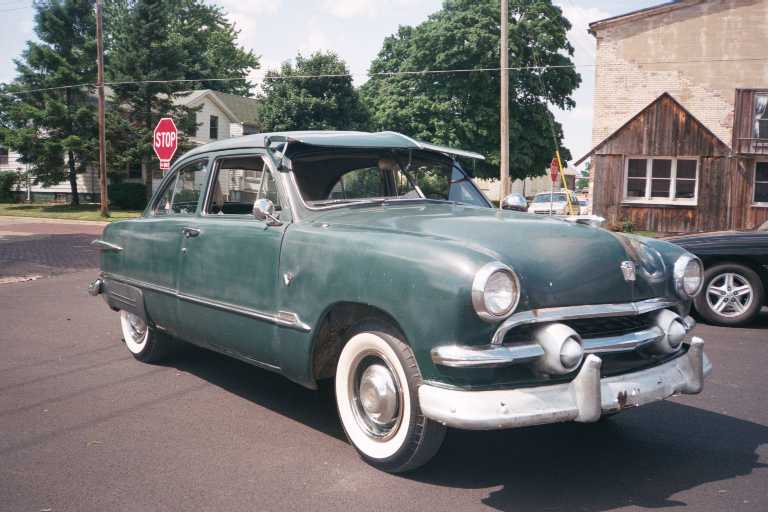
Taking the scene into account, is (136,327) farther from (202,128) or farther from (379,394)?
(202,128)

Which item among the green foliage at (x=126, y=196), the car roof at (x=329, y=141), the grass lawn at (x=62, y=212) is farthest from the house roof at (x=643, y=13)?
the car roof at (x=329, y=141)

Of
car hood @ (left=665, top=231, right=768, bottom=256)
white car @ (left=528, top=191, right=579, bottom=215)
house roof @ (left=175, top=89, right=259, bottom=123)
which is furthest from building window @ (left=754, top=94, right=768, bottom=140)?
house roof @ (left=175, top=89, right=259, bottom=123)

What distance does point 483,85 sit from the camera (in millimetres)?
37594

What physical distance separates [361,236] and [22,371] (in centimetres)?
356

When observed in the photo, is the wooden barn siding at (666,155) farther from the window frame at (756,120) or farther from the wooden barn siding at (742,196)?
the window frame at (756,120)

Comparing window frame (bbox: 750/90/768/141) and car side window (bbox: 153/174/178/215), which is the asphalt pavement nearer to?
car side window (bbox: 153/174/178/215)

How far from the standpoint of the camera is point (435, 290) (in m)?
3.33

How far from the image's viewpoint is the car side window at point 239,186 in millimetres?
4816

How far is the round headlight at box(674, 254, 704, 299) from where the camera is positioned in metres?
4.06

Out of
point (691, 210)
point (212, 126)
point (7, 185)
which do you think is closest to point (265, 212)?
point (691, 210)

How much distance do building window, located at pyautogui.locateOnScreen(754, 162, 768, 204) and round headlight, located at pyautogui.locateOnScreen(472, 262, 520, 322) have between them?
25312 mm

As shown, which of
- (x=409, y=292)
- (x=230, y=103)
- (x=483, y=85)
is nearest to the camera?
(x=409, y=292)

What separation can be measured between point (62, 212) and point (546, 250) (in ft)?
110

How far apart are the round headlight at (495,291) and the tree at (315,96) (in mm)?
33705
